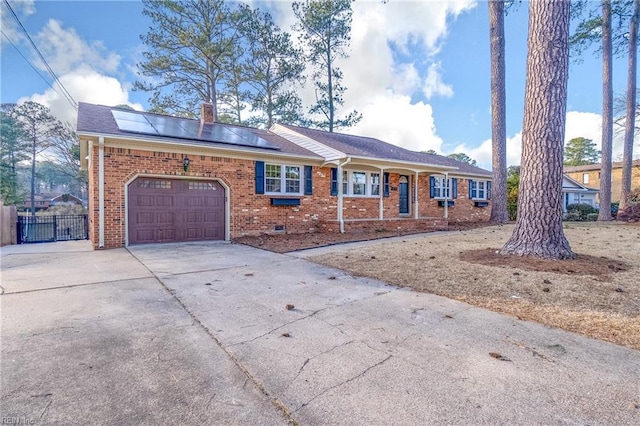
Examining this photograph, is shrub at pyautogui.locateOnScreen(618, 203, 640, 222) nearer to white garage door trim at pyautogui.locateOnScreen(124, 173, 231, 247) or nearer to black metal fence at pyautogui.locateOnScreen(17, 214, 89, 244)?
white garage door trim at pyautogui.locateOnScreen(124, 173, 231, 247)

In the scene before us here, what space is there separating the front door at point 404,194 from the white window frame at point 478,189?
498 cm

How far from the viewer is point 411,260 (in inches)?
255

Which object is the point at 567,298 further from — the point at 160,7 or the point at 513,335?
the point at 160,7

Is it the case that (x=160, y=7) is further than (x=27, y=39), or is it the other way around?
(x=160, y=7)

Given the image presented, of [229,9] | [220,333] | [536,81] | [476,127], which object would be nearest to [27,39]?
[229,9]

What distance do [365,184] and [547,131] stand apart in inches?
317

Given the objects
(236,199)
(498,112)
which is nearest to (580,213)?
(498,112)

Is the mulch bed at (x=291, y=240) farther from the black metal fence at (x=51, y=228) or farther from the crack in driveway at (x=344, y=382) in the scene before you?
the black metal fence at (x=51, y=228)

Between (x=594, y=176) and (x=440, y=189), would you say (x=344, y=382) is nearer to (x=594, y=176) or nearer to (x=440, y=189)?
(x=440, y=189)

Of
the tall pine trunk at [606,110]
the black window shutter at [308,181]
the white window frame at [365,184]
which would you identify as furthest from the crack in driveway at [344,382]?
the tall pine trunk at [606,110]

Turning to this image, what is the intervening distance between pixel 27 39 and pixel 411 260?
13.1m

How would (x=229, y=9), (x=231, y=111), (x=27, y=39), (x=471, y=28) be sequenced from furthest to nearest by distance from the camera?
(x=231, y=111) → (x=229, y=9) → (x=471, y=28) → (x=27, y=39)

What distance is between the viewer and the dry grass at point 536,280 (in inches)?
129

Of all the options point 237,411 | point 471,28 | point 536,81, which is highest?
point 471,28
